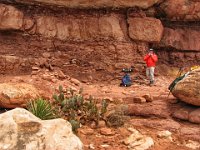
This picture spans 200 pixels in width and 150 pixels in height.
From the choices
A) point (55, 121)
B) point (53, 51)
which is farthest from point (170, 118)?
point (53, 51)

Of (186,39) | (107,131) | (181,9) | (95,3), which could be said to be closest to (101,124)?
(107,131)

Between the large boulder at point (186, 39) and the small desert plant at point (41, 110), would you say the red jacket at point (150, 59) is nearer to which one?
the large boulder at point (186, 39)

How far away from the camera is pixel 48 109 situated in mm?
7680

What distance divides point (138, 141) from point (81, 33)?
21.7 ft

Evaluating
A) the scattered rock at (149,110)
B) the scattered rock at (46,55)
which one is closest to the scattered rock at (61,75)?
the scattered rock at (46,55)

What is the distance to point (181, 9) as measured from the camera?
13.9 m

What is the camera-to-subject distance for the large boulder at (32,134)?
5371 millimetres

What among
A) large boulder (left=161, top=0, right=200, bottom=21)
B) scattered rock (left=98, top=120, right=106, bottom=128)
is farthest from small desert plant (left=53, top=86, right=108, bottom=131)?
large boulder (left=161, top=0, right=200, bottom=21)

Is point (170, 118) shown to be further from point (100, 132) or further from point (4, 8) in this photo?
point (4, 8)

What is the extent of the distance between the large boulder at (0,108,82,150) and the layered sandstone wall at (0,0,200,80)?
21.9 ft

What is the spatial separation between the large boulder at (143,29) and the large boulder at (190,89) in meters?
4.60

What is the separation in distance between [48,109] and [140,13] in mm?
7189

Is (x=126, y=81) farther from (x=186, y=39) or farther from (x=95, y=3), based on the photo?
(x=186, y=39)

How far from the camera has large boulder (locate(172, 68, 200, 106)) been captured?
28.4 ft
